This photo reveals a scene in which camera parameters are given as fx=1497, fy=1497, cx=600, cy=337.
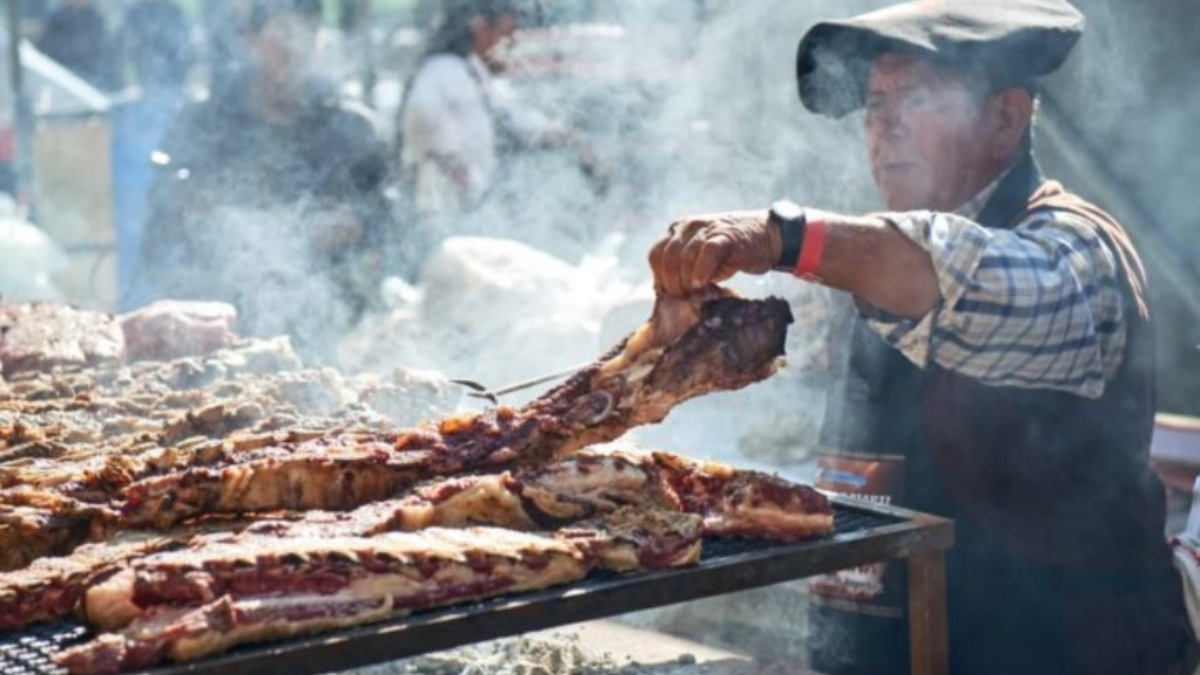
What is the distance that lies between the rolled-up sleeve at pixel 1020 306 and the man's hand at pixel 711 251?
0.40m

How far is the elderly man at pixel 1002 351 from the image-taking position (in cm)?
401

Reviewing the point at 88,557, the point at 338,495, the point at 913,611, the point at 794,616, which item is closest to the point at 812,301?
the point at 794,616

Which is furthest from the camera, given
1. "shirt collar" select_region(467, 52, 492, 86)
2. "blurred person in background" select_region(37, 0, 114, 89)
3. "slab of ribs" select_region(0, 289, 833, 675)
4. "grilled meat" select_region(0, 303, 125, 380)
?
"blurred person in background" select_region(37, 0, 114, 89)

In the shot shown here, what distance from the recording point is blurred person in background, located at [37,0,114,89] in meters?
15.9

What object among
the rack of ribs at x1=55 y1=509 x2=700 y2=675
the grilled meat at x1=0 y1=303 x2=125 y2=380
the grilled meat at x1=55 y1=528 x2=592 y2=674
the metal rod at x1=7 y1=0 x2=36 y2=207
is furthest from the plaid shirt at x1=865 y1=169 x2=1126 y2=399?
the metal rod at x1=7 y1=0 x2=36 y2=207

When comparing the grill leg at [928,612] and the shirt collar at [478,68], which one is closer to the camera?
the grill leg at [928,612]

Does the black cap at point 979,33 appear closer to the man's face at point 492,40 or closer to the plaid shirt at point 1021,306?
the plaid shirt at point 1021,306

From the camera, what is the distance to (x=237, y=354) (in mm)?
5777

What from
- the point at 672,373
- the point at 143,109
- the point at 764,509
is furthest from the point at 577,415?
the point at 143,109

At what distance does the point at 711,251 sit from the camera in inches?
144

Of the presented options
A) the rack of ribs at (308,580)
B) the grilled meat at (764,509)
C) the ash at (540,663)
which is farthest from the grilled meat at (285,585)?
the ash at (540,663)

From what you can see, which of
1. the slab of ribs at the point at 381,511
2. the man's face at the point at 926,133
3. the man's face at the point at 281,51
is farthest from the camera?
the man's face at the point at 281,51

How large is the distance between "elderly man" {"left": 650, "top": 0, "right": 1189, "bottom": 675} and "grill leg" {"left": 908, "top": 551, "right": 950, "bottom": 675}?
0.65 meters

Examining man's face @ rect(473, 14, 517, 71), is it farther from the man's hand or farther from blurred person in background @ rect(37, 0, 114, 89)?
the man's hand
